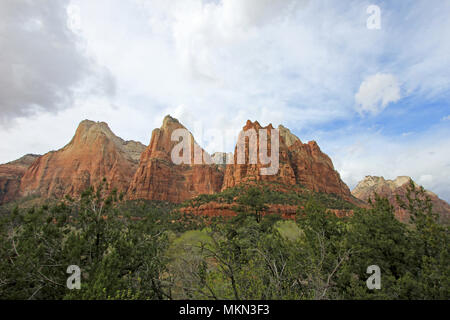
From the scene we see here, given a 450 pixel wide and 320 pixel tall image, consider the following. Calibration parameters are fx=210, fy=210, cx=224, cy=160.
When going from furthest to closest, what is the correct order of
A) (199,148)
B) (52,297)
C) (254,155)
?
(199,148) < (254,155) < (52,297)

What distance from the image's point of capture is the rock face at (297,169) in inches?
2780

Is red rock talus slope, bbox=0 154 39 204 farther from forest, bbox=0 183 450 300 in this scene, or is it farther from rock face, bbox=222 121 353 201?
forest, bbox=0 183 450 300

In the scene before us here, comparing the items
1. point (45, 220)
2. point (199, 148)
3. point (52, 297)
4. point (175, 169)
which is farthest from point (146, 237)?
point (199, 148)

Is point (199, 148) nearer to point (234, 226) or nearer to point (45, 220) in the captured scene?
point (234, 226)

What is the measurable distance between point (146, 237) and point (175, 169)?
331 ft

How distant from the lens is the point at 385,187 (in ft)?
462

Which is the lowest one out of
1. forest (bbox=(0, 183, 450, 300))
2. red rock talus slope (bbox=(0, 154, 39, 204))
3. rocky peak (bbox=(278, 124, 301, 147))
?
forest (bbox=(0, 183, 450, 300))

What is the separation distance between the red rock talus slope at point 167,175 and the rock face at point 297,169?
25.2 meters

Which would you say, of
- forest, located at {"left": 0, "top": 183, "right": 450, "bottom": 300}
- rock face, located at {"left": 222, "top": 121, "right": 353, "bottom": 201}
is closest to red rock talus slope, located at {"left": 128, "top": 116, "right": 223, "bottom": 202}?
rock face, located at {"left": 222, "top": 121, "right": 353, "bottom": 201}

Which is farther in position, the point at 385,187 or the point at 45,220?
the point at 385,187

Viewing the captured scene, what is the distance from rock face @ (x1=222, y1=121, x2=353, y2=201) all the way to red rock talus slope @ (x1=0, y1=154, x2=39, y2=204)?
9190cm

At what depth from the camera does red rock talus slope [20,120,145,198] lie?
9206 cm

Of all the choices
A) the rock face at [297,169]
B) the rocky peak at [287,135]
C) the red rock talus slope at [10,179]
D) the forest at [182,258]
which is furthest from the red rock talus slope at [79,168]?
the forest at [182,258]

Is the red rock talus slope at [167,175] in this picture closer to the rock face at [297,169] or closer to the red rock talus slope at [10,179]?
the rock face at [297,169]
